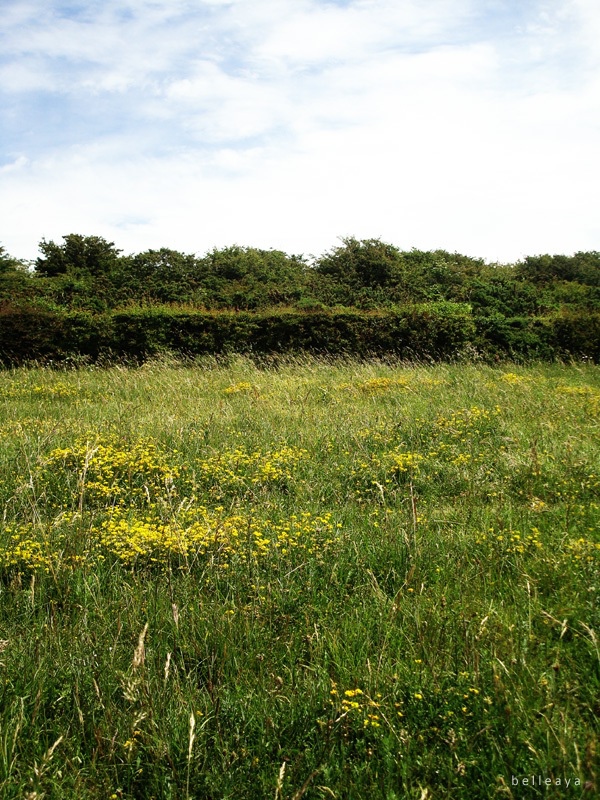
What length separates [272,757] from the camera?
2.01 metres

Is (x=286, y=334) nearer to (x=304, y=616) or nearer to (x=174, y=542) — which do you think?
(x=174, y=542)

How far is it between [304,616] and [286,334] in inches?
439

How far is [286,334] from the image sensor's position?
45.1ft

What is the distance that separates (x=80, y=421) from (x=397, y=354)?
8.53 meters

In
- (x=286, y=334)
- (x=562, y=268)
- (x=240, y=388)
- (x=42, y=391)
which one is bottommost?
(x=240, y=388)

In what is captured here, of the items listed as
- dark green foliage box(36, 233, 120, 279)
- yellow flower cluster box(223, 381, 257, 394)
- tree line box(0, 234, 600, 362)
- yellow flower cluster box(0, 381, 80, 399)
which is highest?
dark green foliage box(36, 233, 120, 279)

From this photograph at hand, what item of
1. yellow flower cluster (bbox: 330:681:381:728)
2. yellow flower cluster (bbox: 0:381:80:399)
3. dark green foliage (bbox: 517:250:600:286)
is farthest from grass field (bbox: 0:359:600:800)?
dark green foliage (bbox: 517:250:600:286)

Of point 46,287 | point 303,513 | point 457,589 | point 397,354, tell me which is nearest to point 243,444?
point 303,513

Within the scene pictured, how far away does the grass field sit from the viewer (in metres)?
1.93

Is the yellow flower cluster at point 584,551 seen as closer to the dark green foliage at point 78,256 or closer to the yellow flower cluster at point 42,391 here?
the yellow flower cluster at point 42,391

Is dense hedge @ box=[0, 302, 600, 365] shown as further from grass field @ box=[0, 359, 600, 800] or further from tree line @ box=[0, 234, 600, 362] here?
grass field @ box=[0, 359, 600, 800]

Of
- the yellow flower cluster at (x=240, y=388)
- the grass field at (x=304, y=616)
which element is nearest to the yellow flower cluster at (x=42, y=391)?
the yellow flower cluster at (x=240, y=388)

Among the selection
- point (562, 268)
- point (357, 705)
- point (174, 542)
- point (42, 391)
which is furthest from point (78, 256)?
point (357, 705)

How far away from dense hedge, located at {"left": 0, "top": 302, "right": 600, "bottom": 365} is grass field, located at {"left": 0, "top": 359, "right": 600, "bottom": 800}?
24.2ft
